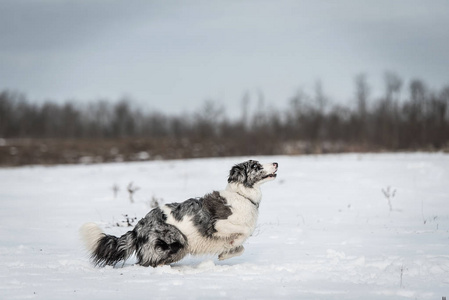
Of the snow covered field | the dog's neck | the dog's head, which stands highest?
the dog's head

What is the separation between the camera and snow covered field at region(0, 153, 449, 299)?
555 centimetres

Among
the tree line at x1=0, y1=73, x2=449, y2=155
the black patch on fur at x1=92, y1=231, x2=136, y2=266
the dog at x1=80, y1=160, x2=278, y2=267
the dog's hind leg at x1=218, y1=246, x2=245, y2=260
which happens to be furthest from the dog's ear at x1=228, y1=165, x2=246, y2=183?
the tree line at x1=0, y1=73, x2=449, y2=155

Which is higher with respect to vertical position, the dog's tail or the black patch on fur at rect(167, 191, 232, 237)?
the black patch on fur at rect(167, 191, 232, 237)

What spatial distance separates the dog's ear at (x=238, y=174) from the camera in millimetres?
7219

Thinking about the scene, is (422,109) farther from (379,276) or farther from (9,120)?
(9,120)

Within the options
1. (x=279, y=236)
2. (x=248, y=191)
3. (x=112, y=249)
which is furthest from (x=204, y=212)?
(x=279, y=236)

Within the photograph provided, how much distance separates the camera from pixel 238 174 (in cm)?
725

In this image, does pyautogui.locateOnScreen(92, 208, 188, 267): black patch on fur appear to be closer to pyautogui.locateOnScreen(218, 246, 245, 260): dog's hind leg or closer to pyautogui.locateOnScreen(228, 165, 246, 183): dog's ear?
pyautogui.locateOnScreen(218, 246, 245, 260): dog's hind leg

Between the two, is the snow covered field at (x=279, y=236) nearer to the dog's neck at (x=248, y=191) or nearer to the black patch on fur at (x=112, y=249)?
the black patch on fur at (x=112, y=249)

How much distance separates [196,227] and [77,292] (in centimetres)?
207

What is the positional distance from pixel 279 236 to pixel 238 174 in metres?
2.87

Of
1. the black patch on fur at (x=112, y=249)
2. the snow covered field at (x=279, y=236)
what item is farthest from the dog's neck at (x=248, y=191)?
the black patch on fur at (x=112, y=249)

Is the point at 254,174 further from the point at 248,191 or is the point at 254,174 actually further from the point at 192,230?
the point at 192,230

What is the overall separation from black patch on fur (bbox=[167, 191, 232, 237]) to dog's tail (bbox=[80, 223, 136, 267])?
78 cm
